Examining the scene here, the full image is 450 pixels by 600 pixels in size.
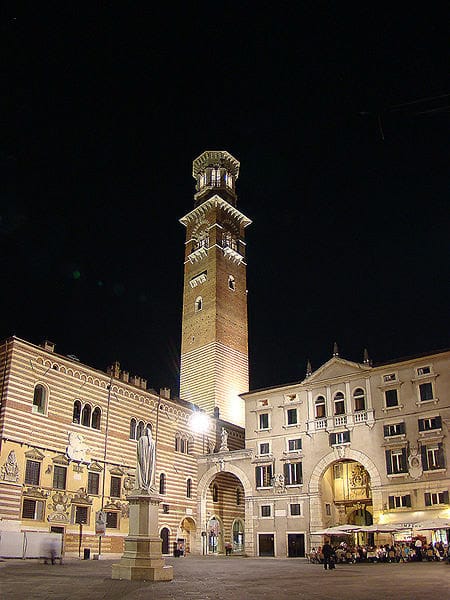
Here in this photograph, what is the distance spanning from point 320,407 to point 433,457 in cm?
878

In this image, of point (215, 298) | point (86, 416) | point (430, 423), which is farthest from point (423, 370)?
point (215, 298)

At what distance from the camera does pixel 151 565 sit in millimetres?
16797

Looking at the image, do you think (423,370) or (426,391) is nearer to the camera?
(426,391)

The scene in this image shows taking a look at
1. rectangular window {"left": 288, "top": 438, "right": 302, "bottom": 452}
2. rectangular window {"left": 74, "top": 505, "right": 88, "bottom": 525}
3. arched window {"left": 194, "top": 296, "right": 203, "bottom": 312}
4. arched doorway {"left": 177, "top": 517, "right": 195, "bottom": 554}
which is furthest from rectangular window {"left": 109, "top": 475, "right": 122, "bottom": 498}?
arched window {"left": 194, "top": 296, "right": 203, "bottom": 312}

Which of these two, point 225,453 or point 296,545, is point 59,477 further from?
point 296,545

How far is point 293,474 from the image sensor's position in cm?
4100

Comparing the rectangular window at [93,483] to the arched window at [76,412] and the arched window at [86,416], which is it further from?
the arched window at [76,412]

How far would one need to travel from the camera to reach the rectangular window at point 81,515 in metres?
34.0

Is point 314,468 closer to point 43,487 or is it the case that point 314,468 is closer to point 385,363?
point 385,363

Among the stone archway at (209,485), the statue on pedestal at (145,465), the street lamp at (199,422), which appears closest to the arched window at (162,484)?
the stone archway at (209,485)

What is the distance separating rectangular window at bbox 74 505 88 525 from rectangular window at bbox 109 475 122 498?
2441 mm

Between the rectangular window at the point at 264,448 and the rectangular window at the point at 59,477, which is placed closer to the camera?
the rectangular window at the point at 59,477

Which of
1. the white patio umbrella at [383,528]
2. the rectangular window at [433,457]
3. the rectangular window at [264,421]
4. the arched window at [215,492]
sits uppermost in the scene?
the rectangular window at [264,421]

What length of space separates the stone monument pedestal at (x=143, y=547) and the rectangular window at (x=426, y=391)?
79.3 ft
